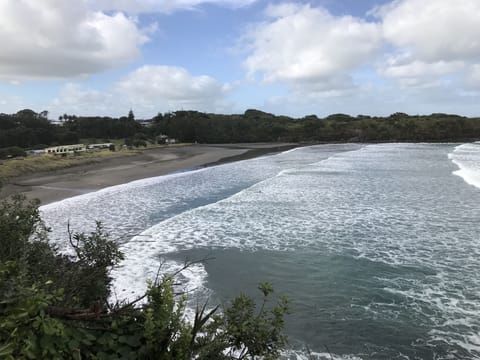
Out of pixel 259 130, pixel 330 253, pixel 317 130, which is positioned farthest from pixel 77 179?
pixel 317 130

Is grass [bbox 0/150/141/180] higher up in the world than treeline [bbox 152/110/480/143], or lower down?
lower down

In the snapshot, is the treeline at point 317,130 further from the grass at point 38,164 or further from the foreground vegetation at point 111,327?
the foreground vegetation at point 111,327

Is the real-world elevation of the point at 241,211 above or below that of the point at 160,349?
below

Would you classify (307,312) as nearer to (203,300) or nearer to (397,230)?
(203,300)

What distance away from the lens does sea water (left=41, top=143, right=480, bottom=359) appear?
25.2 feet

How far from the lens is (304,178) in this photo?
1215 inches

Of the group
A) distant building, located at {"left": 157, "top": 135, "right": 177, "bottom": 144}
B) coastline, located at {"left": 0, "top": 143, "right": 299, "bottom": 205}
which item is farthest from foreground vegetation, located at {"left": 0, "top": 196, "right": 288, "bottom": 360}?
distant building, located at {"left": 157, "top": 135, "right": 177, "bottom": 144}

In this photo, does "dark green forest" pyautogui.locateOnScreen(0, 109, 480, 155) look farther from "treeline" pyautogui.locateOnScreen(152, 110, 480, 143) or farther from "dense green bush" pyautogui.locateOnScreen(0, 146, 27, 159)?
"dense green bush" pyautogui.locateOnScreen(0, 146, 27, 159)

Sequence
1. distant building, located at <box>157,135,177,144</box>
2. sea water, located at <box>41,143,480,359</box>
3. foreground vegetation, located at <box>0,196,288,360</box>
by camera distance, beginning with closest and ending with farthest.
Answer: foreground vegetation, located at <box>0,196,288,360</box>, sea water, located at <box>41,143,480,359</box>, distant building, located at <box>157,135,177,144</box>

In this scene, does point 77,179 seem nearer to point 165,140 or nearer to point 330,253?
point 330,253

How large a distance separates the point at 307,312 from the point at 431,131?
11501cm

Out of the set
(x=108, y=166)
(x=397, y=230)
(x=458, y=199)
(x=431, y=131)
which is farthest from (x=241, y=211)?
(x=431, y=131)

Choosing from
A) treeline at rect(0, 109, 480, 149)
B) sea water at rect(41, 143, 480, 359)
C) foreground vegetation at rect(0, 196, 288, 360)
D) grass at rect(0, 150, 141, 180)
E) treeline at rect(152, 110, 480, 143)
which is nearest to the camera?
foreground vegetation at rect(0, 196, 288, 360)

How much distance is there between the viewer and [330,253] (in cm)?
1239
